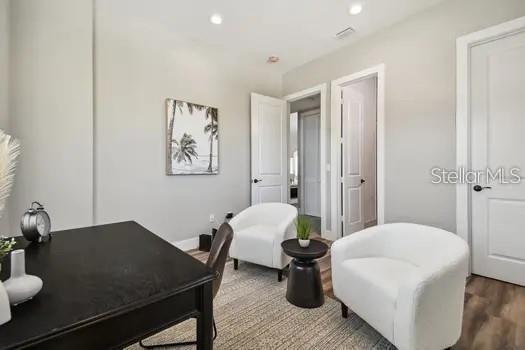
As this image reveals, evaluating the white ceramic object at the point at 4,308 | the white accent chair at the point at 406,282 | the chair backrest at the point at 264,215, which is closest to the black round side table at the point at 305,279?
the white accent chair at the point at 406,282

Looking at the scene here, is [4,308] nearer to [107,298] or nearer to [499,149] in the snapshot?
[107,298]

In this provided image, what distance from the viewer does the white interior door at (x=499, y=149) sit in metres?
2.23

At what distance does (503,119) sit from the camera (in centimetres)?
230

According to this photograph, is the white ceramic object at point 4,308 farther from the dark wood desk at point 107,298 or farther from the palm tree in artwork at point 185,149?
the palm tree in artwork at point 185,149

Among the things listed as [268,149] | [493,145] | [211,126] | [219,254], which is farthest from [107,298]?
[268,149]

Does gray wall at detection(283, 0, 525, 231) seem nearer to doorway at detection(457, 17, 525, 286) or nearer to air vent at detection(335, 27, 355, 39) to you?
doorway at detection(457, 17, 525, 286)

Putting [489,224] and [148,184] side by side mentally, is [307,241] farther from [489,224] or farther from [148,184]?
[148,184]

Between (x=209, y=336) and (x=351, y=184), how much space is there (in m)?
3.33

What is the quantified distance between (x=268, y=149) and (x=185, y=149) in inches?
53.6

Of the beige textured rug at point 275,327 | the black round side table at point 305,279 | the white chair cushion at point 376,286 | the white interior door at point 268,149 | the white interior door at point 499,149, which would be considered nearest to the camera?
the white chair cushion at point 376,286

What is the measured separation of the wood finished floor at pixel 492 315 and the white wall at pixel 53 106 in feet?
8.70

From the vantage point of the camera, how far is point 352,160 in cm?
381

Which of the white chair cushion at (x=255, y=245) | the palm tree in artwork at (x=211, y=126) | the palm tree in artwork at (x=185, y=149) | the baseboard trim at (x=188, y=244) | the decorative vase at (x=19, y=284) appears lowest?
the baseboard trim at (x=188, y=244)

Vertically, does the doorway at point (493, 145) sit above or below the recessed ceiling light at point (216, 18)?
below
